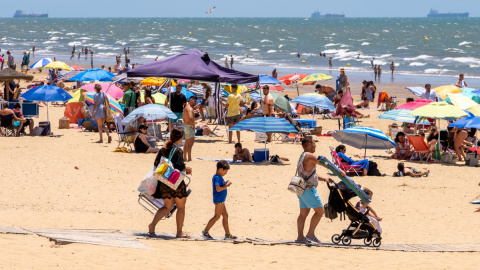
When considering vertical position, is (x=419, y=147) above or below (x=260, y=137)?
above

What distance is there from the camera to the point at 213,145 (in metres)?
16.2

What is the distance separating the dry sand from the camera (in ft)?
24.2

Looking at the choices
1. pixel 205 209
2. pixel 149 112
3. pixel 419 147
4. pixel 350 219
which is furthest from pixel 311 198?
pixel 419 147

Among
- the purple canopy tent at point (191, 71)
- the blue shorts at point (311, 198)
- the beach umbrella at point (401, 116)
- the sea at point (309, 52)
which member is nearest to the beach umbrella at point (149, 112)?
the purple canopy tent at point (191, 71)

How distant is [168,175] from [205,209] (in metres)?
2.57

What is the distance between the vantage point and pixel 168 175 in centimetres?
783

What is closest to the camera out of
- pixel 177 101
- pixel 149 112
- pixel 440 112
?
pixel 149 112

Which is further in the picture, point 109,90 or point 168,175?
point 109,90

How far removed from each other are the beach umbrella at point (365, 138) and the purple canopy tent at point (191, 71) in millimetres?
2513

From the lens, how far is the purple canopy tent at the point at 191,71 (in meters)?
15.4

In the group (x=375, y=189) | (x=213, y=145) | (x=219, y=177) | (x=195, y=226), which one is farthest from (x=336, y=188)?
(x=213, y=145)

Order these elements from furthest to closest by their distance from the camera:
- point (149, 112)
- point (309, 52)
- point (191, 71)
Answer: point (309, 52)
point (191, 71)
point (149, 112)

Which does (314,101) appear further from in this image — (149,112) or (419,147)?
(149,112)

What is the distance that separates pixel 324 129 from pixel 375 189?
760 cm
